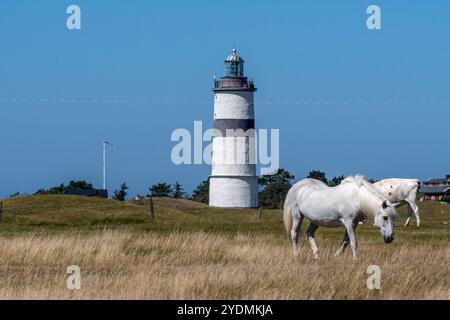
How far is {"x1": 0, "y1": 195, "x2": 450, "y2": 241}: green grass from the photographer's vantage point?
3247 centimetres

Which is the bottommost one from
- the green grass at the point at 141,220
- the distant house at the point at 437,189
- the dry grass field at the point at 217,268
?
the distant house at the point at 437,189

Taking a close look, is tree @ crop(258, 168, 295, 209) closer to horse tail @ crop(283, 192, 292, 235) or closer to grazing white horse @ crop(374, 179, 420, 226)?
grazing white horse @ crop(374, 179, 420, 226)

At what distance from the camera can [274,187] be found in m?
90.2

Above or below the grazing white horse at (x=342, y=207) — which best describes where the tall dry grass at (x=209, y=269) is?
below

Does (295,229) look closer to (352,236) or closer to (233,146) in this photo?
(352,236)

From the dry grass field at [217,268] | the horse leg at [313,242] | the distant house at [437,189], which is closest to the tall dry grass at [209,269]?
the dry grass field at [217,268]

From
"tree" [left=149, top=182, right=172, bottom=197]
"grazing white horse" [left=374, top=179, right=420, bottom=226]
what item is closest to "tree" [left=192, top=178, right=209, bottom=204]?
"tree" [left=149, top=182, right=172, bottom=197]

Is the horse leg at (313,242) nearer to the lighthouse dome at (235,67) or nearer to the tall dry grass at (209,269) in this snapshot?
the tall dry grass at (209,269)

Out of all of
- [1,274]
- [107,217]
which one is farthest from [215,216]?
[1,274]

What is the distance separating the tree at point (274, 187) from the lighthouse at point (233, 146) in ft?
38.1

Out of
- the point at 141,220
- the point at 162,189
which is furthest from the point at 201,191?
the point at 141,220

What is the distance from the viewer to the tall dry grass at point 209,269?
1510cm
